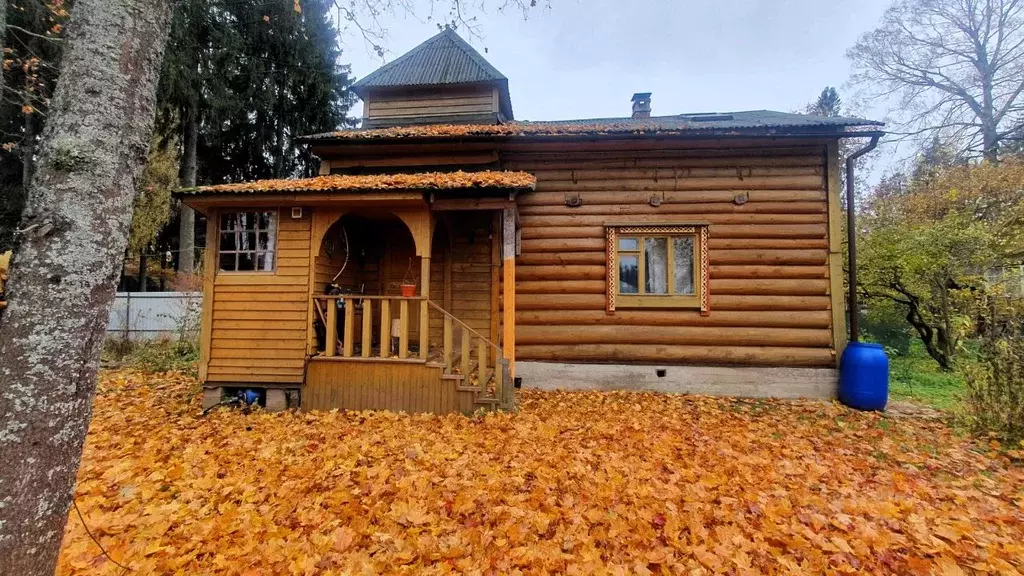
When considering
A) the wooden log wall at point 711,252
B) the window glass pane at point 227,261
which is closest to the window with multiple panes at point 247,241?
the window glass pane at point 227,261

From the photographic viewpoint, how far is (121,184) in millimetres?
1813

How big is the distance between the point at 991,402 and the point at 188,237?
2024cm

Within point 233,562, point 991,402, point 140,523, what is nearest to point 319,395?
point 140,523

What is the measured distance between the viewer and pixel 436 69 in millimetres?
10016

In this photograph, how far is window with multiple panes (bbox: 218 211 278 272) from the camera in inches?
233

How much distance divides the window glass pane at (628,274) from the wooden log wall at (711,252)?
0.33 m

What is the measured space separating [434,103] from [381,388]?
280 inches

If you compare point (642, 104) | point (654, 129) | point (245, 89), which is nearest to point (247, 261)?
point (654, 129)

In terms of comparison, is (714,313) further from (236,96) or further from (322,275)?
(236,96)

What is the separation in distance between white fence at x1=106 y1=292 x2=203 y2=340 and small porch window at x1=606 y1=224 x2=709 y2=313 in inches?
425

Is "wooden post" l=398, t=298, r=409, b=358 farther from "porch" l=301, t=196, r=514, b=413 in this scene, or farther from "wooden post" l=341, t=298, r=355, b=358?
"wooden post" l=341, t=298, r=355, b=358

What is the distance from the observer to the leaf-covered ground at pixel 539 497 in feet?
8.00

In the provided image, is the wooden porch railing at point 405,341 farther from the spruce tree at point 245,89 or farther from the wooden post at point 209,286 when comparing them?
the spruce tree at point 245,89

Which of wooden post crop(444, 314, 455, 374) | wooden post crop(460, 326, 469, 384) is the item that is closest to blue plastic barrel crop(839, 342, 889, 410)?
wooden post crop(460, 326, 469, 384)
